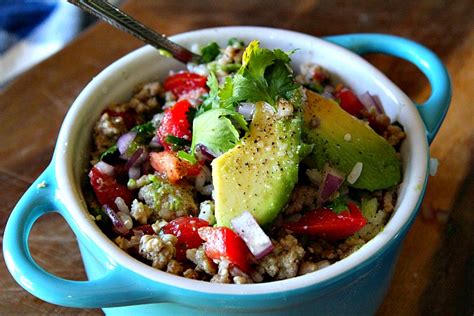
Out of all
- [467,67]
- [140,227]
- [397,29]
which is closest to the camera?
[140,227]

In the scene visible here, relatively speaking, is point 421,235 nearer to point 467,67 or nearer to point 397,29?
point 467,67

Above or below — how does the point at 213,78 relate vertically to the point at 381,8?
above

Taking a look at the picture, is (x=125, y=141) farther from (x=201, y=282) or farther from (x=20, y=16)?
(x=20, y=16)

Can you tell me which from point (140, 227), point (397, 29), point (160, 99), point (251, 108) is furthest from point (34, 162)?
point (397, 29)

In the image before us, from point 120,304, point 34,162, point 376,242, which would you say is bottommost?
point 34,162

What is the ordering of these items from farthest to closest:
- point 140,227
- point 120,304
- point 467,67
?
point 467,67 → point 140,227 → point 120,304

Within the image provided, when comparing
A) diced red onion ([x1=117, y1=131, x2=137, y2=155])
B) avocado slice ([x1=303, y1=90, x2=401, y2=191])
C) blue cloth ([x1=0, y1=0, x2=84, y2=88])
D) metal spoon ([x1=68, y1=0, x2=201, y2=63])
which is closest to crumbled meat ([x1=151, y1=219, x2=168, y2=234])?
diced red onion ([x1=117, y1=131, x2=137, y2=155])

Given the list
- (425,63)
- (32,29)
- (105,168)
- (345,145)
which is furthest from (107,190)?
(32,29)

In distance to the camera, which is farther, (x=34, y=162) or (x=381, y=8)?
(x=381, y=8)
